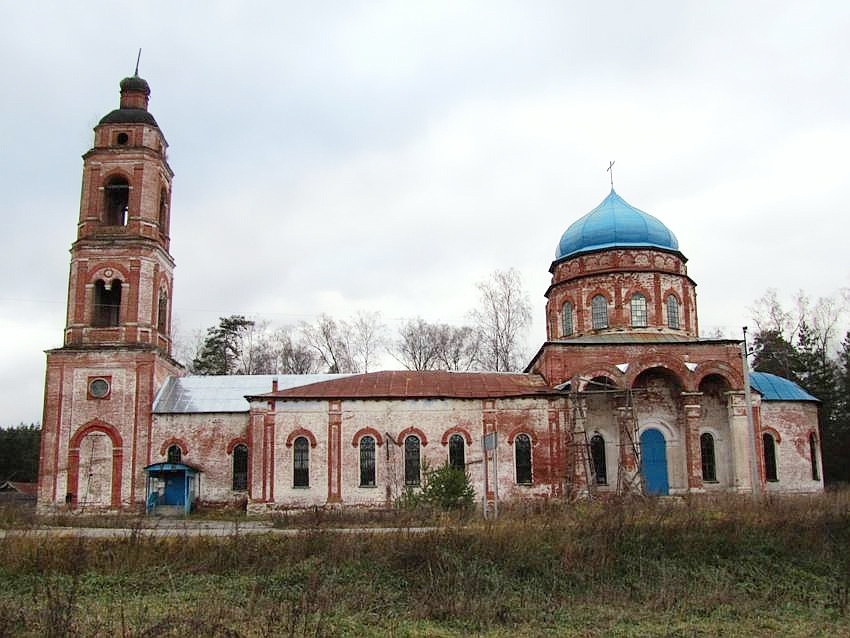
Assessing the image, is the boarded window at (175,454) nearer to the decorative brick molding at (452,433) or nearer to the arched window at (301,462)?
the arched window at (301,462)

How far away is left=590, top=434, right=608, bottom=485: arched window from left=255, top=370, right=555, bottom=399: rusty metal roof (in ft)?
8.44

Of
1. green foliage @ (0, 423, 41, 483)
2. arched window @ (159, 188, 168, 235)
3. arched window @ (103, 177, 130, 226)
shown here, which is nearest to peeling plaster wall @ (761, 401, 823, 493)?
arched window @ (159, 188, 168, 235)

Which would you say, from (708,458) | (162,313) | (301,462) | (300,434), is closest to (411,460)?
(301,462)

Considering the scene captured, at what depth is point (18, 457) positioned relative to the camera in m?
49.7

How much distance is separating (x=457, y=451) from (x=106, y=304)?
47.8 feet

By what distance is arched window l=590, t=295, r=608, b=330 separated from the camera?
33422 millimetres

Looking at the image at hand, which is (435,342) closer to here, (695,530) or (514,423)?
(514,423)

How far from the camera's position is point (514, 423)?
2947 centimetres

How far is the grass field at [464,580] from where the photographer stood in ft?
38.1

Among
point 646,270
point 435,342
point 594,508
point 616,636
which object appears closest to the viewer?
point 616,636

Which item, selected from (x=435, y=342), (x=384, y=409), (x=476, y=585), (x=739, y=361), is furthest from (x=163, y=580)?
(x=435, y=342)

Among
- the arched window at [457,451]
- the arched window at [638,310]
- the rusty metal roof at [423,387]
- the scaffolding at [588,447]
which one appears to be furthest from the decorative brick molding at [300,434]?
the arched window at [638,310]

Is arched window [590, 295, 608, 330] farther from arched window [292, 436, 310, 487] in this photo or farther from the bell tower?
the bell tower

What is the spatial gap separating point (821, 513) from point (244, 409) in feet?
66.8
